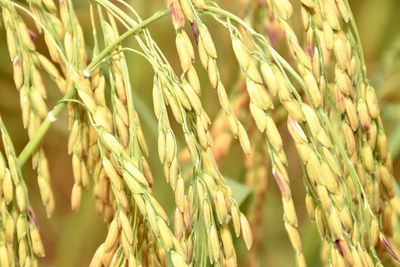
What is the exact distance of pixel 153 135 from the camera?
6.59 ft

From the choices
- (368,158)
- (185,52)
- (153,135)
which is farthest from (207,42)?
(153,135)

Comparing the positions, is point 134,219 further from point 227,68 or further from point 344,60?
point 227,68

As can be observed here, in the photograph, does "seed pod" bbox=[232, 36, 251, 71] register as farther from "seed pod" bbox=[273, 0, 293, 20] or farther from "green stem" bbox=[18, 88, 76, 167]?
"green stem" bbox=[18, 88, 76, 167]

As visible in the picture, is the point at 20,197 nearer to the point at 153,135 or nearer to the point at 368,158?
the point at 368,158

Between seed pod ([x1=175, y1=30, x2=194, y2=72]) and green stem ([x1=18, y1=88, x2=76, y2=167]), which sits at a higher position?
seed pod ([x1=175, y1=30, x2=194, y2=72])

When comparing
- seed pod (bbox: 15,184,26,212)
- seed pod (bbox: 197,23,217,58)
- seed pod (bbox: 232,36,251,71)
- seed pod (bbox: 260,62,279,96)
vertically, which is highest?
seed pod (bbox: 197,23,217,58)

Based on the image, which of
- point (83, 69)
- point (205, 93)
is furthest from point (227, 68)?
point (83, 69)

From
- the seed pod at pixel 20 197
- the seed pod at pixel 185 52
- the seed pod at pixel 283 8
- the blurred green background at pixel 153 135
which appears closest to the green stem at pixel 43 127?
the seed pod at pixel 20 197

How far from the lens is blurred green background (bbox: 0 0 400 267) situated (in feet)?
6.73

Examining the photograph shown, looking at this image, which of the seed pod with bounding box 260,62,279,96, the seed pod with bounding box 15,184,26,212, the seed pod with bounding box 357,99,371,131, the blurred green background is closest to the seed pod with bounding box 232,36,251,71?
the seed pod with bounding box 260,62,279,96

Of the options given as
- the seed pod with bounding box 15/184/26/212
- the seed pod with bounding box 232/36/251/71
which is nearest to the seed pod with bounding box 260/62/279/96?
the seed pod with bounding box 232/36/251/71

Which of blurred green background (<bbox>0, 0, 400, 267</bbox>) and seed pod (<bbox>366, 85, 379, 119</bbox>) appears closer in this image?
seed pod (<bbox>366, 85, 379, 119</bbox>)

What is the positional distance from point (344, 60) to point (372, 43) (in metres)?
1.36

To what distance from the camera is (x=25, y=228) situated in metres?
1.15
